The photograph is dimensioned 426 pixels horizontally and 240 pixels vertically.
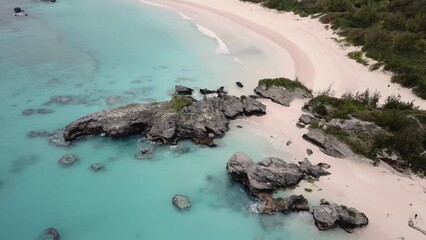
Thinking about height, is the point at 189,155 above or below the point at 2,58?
above

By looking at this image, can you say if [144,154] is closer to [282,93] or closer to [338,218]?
[338,218]

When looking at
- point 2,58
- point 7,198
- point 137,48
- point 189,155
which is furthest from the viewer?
point 137,48

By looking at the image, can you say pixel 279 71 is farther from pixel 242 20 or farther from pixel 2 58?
pixel 2 58

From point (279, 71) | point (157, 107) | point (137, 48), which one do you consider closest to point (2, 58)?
point (137, 48)

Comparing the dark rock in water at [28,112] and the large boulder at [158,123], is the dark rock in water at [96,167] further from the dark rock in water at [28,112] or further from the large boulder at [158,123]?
the dark rock in water at [28,112]

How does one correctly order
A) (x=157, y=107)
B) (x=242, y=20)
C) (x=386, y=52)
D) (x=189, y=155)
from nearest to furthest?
(x=189, y=155)
(x=157, y=107)
(x=386, y=52)
(x=242, y=20)

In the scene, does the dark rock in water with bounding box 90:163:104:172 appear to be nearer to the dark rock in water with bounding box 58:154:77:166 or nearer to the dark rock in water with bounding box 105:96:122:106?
the dark rock in water with bounding box 58:154:77:166

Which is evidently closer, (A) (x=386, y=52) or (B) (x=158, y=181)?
(B) (x=158, y=181)
